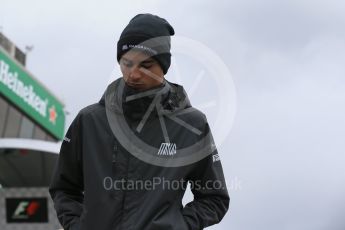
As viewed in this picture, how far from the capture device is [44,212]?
1756cm

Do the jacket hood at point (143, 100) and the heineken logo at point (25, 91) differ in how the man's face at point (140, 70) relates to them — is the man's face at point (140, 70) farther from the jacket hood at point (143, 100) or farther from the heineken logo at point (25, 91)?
the heineken logo at point (25, 91)

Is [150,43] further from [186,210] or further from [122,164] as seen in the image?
[186,210]

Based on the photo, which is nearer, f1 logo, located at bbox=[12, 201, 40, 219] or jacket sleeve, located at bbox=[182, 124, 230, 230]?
jacket sleeve, located at bbox=[182, 124, 230, 230]

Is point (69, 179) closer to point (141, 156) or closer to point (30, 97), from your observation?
point (141, 156)

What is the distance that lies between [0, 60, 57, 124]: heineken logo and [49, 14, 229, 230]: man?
27748 mm

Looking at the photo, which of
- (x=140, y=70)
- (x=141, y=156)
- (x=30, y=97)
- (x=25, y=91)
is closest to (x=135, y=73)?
(x=140, y=70)

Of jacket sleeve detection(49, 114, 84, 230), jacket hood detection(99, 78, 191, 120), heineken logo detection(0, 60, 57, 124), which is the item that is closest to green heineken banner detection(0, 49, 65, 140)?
heineken logo detection(0, 60, 57, 124)

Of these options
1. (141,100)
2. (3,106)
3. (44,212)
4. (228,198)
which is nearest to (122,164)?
(141,100)

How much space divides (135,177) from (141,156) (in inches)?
3.1

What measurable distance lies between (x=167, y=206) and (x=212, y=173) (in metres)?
0.24

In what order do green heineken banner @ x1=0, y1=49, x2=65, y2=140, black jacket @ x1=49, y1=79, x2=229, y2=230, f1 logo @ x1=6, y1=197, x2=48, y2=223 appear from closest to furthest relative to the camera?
black jacket @ x1=49, y1=79, x2=229, y2=230 → f1 logo @ x1=6, y1=197, x2=48, y2=223 → green heineken banner @ x1=0, y1=49, x2=65, y2=140

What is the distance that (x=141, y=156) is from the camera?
237 centimetres

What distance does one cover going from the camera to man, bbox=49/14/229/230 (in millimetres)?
2309

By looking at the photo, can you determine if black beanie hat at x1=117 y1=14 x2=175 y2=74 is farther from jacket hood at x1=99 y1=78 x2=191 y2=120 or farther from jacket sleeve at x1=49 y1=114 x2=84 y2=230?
jacket sleeve at x1=49 y1=114 x2=84 y2=230
